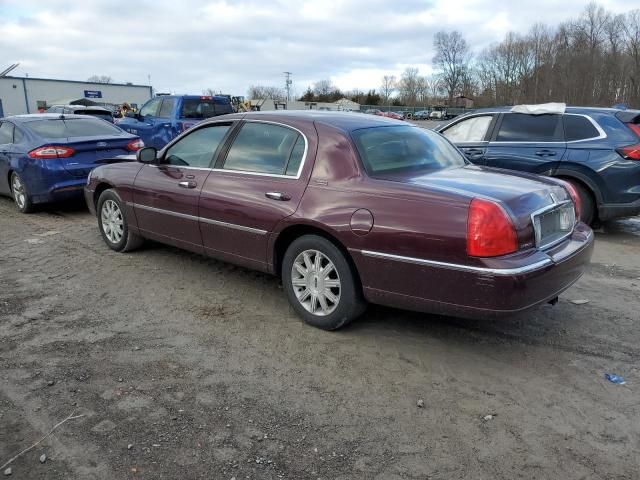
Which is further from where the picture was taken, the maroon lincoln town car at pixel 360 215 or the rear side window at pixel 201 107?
the rear side window at pixel 201 107

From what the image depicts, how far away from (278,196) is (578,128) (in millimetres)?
4844

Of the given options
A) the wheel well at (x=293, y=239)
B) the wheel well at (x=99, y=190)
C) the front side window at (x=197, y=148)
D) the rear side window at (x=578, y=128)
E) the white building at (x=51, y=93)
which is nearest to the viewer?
the wheel well at (x=293, y=239)

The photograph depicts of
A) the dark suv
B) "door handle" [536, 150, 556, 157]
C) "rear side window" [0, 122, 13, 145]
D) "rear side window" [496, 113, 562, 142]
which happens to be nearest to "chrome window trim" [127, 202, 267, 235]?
"rear side window" [0, 122, 13, 145]

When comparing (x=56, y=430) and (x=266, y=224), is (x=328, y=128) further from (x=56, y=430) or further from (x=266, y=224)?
Answer: (x=56, y=430)

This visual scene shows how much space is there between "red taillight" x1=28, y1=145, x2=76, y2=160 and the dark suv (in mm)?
5879

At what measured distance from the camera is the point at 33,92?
53.0 m

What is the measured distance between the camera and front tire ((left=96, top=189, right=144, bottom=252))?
5810 mm

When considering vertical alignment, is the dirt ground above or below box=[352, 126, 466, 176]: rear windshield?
below

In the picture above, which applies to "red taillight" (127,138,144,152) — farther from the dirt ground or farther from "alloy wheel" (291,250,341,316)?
"alloy wheel" (291,250,341,316)

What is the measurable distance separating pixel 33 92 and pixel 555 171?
57586mm

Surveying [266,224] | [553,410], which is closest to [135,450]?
[266,224]

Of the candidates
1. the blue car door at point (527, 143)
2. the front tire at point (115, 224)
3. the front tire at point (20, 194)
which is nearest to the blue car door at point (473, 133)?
the blue car door at point (527, 143)

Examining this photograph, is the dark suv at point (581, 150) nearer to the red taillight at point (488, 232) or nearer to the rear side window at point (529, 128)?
the rear side window at point (529, 128)

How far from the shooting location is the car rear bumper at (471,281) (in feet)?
10.3
